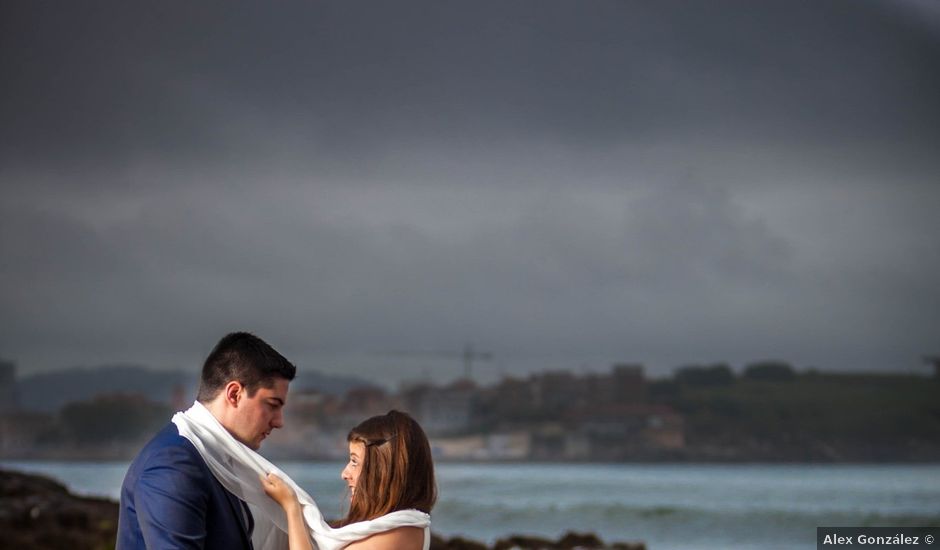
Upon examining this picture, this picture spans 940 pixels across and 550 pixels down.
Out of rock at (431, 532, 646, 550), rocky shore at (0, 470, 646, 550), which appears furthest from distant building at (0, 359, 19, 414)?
rock at (431, 532, 646, 550)

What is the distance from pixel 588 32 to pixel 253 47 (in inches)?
180

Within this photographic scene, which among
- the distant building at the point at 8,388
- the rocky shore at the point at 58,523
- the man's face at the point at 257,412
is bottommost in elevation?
the rocky shore at the point at 58,523

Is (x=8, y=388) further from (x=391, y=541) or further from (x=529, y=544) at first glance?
(x=391, y=541)

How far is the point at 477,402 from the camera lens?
654 inches

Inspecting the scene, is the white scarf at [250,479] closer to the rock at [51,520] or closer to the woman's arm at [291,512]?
the woman's arm at [291,512]

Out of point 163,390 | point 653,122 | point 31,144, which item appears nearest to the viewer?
point 31,144

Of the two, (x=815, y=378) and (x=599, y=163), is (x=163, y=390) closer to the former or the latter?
(x=599, y=163)

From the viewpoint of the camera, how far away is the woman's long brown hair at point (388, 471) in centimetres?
213

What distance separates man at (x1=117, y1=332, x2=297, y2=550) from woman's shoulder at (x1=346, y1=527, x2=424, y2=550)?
0.29 metres

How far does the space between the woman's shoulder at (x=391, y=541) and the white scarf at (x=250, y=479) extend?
0.03 metres

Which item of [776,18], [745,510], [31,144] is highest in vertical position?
[776,18]

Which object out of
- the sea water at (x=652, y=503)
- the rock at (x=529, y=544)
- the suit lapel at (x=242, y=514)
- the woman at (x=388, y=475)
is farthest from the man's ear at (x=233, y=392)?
the sea water at (x=652, y=503)

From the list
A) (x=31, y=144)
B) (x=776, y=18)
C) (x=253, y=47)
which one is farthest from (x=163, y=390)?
(x=776, y=18)

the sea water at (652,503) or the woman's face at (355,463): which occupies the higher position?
the woman's face at (355,463)
